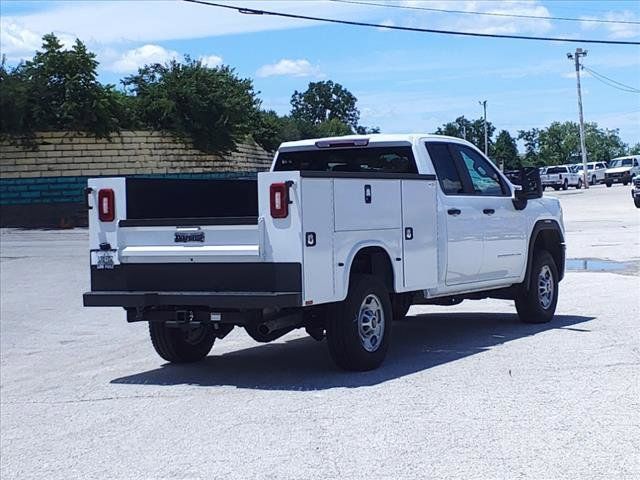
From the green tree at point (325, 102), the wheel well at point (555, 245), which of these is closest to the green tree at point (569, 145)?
the green tree at point (325, 102)

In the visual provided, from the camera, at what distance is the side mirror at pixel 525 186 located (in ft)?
39.7

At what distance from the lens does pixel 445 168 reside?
11102mm

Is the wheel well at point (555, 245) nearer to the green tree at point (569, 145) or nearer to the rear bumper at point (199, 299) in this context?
the rear bumper at point (199, 299)

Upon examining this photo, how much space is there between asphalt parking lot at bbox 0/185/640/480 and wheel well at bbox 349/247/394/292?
878 mm

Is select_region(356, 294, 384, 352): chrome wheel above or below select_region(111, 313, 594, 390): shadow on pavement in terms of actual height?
above

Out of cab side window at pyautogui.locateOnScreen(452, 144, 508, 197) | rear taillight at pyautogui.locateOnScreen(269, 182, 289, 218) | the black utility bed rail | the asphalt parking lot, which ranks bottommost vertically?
the asphalt parking lot

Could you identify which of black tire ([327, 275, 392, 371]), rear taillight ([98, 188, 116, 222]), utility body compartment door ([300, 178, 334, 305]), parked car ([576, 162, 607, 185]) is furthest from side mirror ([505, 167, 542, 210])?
parked car ([576, 162, 607, 185])

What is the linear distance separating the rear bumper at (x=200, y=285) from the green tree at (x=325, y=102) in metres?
90.8

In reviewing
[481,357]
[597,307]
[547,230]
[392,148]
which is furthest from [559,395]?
[597,307]

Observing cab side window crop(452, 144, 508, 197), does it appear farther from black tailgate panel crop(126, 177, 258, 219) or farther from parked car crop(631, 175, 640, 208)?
parked car crop(631, 175, 640, 208)

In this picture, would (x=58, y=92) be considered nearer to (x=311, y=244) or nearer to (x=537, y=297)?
Result: (x=537, y=297)

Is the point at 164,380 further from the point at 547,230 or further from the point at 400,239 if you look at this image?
the point at 547,230

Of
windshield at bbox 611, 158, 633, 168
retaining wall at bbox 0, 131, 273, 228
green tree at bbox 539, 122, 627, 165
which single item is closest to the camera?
retaining wall at bbox 0, 131, 273, 228

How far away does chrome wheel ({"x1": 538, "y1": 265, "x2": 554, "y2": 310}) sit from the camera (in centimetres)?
1243
